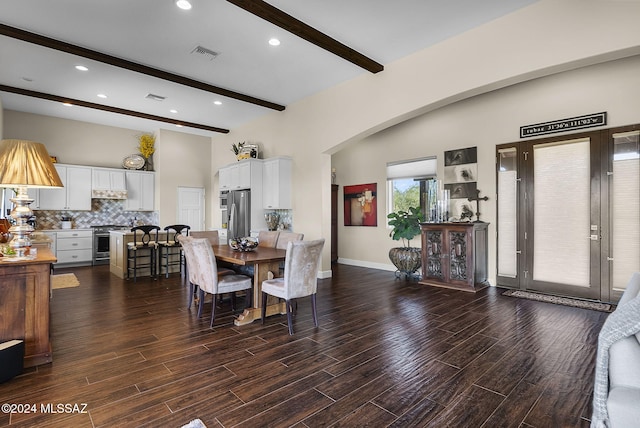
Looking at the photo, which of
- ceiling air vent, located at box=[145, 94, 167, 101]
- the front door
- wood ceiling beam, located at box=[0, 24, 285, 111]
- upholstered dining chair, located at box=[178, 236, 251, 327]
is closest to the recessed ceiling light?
wood ceiling beam, located at box=[0, 24, 285, 111]

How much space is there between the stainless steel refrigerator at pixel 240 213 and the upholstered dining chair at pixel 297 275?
3.77 meters

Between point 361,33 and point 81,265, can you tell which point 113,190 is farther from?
point 361,33

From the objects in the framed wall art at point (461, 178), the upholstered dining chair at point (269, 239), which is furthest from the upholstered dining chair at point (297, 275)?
the framed wall art at point (461, 178)

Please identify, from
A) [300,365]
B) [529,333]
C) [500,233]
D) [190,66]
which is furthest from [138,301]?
[500,233]

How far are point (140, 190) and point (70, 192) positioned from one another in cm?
150

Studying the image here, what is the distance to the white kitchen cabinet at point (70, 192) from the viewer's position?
24.3 ft

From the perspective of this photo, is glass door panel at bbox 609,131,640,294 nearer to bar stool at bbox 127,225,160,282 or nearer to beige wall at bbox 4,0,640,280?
beige wall at bbox 4,0,640,280

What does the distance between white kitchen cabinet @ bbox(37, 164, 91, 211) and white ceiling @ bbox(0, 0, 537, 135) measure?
5.49 feet

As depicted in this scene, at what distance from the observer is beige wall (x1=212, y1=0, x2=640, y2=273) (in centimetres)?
327

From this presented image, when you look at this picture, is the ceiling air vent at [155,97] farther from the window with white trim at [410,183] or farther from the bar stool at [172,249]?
the window with white trim at [410,183]

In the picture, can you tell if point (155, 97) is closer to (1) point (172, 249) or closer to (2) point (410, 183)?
(1) point (172, 249)

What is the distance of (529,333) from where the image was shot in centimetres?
331

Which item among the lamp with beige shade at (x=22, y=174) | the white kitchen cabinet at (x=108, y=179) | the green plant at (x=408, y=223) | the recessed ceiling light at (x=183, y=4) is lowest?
the green plant at (x=408, y=223)

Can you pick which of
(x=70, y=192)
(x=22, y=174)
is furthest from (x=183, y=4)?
(x=70, y=192)
